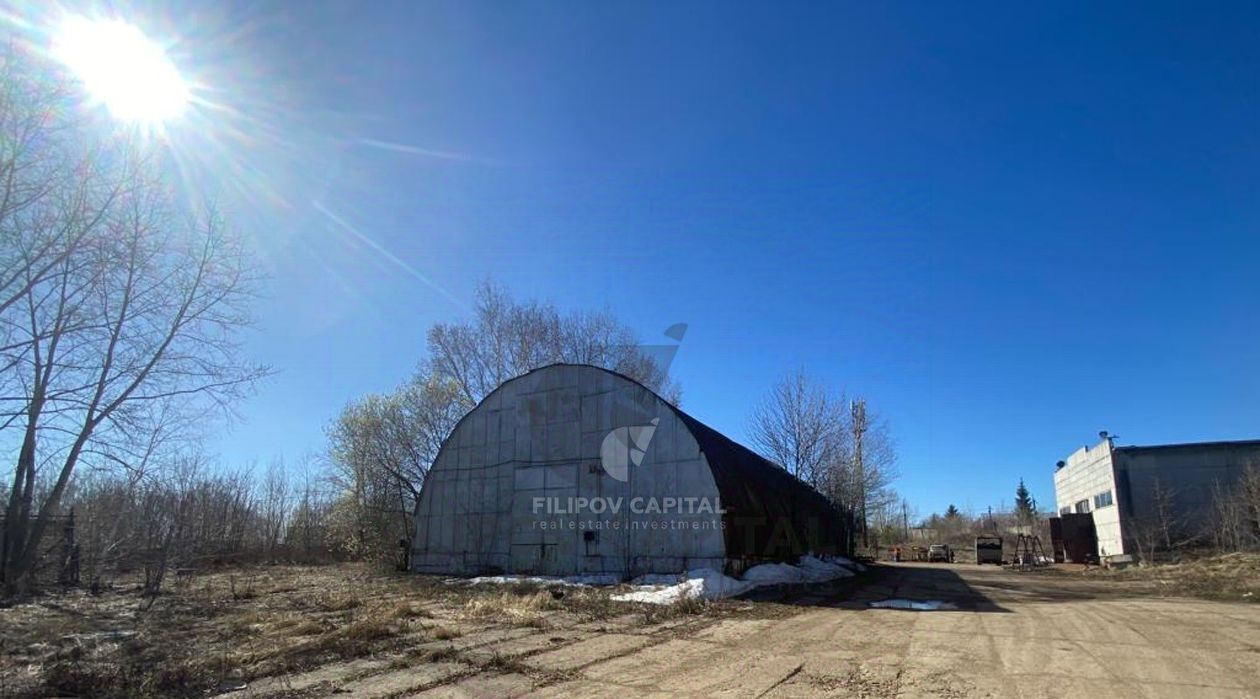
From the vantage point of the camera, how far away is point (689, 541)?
19.1m

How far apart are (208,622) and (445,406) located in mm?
24630

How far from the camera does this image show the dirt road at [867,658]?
7129 mm

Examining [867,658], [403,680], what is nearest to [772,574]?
[867,658]

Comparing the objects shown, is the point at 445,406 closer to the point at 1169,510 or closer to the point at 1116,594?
the point at 1116,594

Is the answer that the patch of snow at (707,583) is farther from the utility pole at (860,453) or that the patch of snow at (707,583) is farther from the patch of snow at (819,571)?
the utility pole at (860,453)

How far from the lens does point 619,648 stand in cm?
953

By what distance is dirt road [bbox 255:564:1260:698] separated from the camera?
23.4 ft

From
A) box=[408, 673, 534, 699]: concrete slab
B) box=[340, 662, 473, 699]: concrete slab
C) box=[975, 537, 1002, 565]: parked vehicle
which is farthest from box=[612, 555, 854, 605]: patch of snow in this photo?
box=[975, 537, 1002, 565]: parked vehicle

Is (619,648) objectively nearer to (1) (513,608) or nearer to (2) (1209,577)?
(1) (513,608)

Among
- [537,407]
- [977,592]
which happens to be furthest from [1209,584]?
[537,407]

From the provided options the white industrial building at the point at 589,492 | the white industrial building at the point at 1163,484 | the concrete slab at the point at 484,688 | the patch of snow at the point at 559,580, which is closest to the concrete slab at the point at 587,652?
the concrete slab at the point at 484,688

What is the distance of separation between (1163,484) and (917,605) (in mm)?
28293

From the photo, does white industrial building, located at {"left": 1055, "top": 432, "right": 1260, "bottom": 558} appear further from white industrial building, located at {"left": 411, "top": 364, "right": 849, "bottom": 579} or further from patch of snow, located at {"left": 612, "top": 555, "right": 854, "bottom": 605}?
patch of snow, located at {"left": 612, "top": 555, "right": 854, "bottom": 605}

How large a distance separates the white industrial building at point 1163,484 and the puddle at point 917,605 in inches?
984
